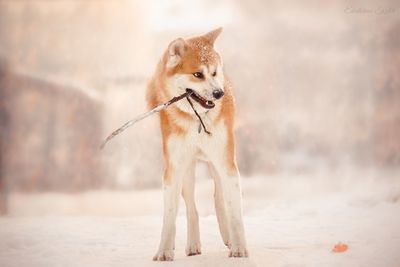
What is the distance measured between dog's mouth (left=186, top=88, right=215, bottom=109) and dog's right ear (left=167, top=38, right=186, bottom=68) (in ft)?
0.98

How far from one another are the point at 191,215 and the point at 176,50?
1.72 m

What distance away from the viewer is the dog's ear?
5535 millimetres

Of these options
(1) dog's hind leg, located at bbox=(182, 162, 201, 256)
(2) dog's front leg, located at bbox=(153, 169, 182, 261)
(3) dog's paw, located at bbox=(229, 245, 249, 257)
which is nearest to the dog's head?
(2) dog's front leg, located at bbox=(153, 169, 182, 261)

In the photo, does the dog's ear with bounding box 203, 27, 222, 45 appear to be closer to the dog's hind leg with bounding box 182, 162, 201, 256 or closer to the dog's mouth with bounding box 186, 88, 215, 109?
the dog's mouth with bounding box 186, 88, 215, 109

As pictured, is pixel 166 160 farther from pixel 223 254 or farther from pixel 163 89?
pixel 223 254

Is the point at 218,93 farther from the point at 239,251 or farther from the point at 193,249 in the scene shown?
the point at 193,249

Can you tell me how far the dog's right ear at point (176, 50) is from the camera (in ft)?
17.0

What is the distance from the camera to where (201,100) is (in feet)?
16.7

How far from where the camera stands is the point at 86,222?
808cm

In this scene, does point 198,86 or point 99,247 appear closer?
point 198,86

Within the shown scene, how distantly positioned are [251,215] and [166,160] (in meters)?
3.51

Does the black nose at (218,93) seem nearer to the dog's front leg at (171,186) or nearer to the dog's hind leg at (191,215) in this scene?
the dog's front leg at (171,186)

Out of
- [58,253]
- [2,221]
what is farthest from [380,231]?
[2,221]

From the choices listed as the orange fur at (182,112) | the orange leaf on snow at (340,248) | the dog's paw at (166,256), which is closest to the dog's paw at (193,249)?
the dog's paw at (166,256)
